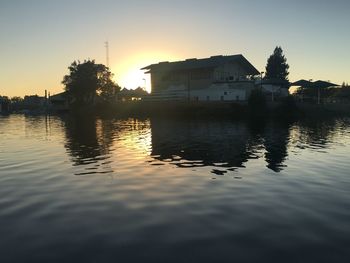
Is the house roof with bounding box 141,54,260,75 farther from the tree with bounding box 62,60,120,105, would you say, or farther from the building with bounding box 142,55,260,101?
the tree with bounding box 62,60,120,105

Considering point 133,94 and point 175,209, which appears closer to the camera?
point 175,209

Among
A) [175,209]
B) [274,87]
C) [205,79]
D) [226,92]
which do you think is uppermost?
[205,79]

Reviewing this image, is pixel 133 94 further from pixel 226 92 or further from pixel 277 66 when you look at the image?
pixel 277 66

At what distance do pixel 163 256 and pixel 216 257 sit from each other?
1.15 m

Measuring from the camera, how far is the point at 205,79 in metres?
83.0

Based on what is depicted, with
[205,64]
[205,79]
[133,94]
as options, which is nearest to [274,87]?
[205,79]

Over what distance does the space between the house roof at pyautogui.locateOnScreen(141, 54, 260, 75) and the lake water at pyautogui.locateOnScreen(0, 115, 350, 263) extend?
62830 millimetres

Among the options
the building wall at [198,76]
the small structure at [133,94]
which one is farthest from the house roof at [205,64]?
the small structure at [133,94]

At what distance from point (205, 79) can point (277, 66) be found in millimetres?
55264

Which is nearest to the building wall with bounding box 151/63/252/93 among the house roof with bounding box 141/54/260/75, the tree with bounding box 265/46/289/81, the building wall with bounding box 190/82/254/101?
the house roof with bounding box 141/54/260/75

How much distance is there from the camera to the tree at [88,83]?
4518 inches

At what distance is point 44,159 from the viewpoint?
21828mm

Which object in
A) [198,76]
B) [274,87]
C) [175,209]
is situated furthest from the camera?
[274,87]

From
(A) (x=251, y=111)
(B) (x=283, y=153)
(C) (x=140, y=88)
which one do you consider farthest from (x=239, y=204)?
(C) (x=140, y=88)
